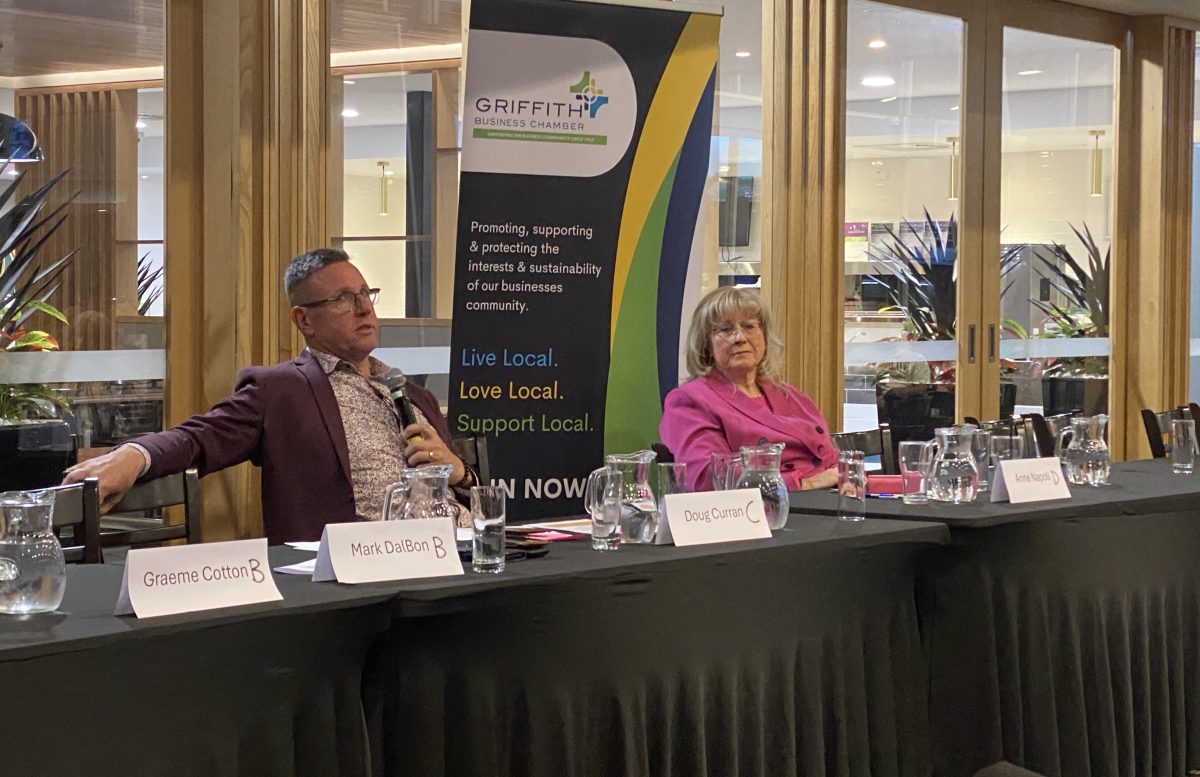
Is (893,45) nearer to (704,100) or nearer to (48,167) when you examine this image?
(704,100)

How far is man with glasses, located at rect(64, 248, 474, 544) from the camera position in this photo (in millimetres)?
3145

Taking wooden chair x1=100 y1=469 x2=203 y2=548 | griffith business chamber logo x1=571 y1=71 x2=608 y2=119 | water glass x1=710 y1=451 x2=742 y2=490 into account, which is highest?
griffith business chamber logo x1=571 y1=71 x2=608 y2=119

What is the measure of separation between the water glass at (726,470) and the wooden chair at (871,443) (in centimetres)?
129

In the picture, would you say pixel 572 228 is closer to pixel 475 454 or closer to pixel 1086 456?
pixel 475 454

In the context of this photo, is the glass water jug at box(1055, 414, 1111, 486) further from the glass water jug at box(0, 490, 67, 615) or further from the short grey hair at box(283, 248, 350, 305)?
the glass water jug at box(0, 490, 67, 615)

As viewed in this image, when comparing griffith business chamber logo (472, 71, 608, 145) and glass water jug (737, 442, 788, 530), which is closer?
glass water jug (737, 442, 788, 530)

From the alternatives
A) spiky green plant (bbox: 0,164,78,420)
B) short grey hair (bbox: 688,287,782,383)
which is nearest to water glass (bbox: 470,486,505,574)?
short grey hair (bbox: 688,287,782,383)

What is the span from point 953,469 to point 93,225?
2.59 meters

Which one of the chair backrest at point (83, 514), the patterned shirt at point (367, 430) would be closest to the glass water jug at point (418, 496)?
the chair backrest at point (83, 514)

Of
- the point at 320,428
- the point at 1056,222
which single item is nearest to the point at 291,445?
the point at 320,428

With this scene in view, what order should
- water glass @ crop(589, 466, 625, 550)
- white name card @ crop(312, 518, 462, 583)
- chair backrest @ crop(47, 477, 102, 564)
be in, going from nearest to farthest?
white name card @ crop(312, 518, 462, 583) < water glass @ crop(589, 466, 625, 550) < chair backrest @ crop(47, 477, 102, 564)

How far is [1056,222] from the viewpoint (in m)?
6.98

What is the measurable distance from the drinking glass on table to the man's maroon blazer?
1.01 metres

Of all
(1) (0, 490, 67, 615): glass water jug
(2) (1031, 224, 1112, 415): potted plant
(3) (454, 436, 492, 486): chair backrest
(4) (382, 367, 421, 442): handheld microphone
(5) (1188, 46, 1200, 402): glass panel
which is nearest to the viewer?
(1) (0, 490, 67, 615): glass water jug
